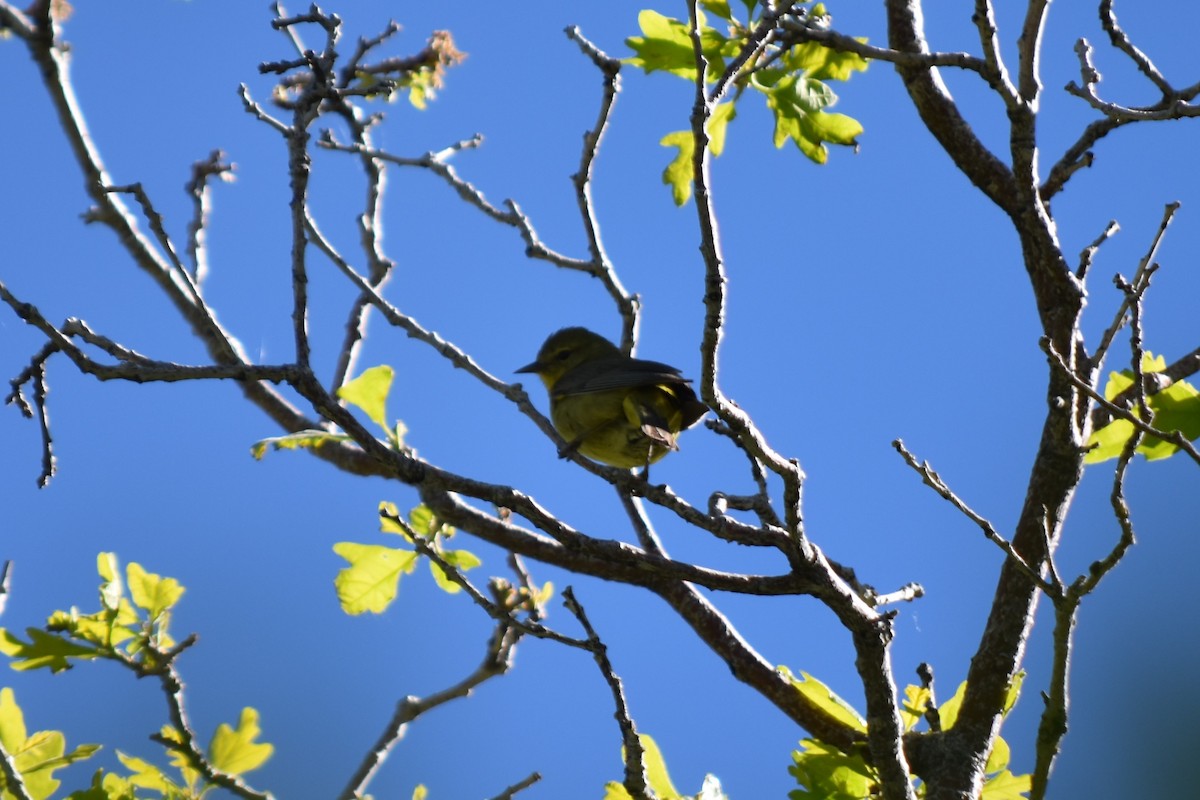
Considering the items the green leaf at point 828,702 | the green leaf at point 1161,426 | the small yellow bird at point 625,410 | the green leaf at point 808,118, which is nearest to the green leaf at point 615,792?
the green leaf at point 828,702

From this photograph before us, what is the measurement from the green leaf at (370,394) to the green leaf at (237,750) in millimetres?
990

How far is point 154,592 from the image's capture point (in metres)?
3.54

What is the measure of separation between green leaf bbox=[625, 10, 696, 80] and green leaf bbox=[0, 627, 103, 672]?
2.66 meters

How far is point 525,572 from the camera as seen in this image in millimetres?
4867

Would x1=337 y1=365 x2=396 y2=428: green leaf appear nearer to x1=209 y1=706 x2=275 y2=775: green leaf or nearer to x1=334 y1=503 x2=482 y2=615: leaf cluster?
x1=334 y1=503 x2=482 y2=615: leaf cluster

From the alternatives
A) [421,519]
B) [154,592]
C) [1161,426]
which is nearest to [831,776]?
[1161,426]

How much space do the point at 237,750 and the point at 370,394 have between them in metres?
1.12

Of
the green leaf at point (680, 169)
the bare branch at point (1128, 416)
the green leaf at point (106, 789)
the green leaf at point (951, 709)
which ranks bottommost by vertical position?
the green leaf at point (106, 789)

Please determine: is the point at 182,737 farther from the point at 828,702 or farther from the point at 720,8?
the point at 720,8

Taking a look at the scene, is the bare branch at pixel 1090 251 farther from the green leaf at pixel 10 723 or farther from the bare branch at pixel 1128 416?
the green leaf at pixel 10 723

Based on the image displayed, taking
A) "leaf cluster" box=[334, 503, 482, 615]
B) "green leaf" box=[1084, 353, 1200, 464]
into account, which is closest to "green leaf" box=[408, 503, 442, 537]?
"leaf cluster" box=[334, 503, 482, 615]

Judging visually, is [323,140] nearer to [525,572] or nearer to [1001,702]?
[525,572]

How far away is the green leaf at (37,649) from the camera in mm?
3385

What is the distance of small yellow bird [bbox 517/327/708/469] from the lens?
15.0 feet
